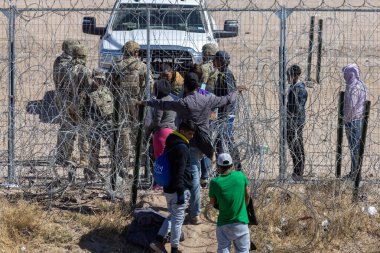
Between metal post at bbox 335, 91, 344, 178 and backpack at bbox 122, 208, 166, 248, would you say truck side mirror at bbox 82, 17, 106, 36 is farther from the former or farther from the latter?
metal post at bbox 335, 91, 344, 178

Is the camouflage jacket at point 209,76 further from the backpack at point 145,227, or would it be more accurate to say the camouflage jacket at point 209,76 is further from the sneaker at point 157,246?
the sneaker at point 157,246

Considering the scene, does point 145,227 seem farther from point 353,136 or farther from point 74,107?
point 353,136

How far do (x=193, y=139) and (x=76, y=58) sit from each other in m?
2.00

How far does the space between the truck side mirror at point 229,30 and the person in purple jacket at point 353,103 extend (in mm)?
1508

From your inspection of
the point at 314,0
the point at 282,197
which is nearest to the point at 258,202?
the point at 282,197

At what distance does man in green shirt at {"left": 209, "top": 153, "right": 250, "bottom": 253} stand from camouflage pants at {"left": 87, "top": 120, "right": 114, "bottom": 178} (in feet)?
7.20

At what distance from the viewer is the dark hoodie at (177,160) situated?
24.9 feet

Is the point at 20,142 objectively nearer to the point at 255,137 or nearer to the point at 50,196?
the point at 50,196

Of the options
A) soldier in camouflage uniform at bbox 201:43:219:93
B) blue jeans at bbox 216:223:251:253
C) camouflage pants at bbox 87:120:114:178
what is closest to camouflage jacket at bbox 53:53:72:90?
camouflage pants at bbox 87:120:114:178

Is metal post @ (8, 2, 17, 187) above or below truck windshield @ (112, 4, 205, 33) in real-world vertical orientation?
below

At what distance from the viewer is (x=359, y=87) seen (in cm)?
942

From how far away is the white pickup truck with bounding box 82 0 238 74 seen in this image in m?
10.0

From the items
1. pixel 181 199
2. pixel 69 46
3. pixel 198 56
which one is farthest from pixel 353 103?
pixel 69 46

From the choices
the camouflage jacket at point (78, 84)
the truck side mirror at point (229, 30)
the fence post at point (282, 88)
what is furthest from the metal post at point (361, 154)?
the camouflage jacket at point (78, 84)
